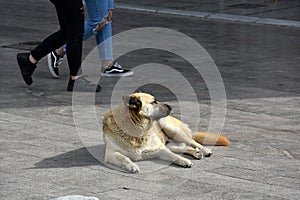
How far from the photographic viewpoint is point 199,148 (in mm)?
7578

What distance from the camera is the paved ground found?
6.70 meters

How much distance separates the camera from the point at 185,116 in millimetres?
8945

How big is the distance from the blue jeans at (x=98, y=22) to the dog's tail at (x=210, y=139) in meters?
3.07

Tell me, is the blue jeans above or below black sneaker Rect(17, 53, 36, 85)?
above

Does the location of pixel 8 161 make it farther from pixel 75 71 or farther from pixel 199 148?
pixel 75 71

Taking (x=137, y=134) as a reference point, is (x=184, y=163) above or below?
below

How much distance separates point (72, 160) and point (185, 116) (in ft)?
6.12

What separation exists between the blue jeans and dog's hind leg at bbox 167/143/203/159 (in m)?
3.26

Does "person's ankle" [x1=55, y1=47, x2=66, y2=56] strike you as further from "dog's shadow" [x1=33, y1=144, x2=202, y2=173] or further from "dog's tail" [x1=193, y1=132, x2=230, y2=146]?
"dog's tail" [x1=193, y1=132, x2=230, y2=146]

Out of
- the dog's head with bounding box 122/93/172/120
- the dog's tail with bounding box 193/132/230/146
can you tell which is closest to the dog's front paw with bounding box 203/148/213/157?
the dog's tail with bounding box 193/132/230/146

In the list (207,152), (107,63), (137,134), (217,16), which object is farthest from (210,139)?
(217,16)

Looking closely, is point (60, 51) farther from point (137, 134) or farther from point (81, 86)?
point (137, 134)

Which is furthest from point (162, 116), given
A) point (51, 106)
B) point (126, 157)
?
point (51, 106)

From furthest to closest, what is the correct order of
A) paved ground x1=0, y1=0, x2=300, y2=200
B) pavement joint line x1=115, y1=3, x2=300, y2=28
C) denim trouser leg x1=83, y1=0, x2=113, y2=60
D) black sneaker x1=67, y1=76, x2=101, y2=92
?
1. pavement joint line x1=115, y1=3, x2=300, y2=28
2. denim trouser leg x1=83, y1=0, x2=113, y2=60
3. black sneaker x1=67, y1=76, x2=101, y2=92
4. paved ground x1=0, y1=0, x2=300, y2=200
